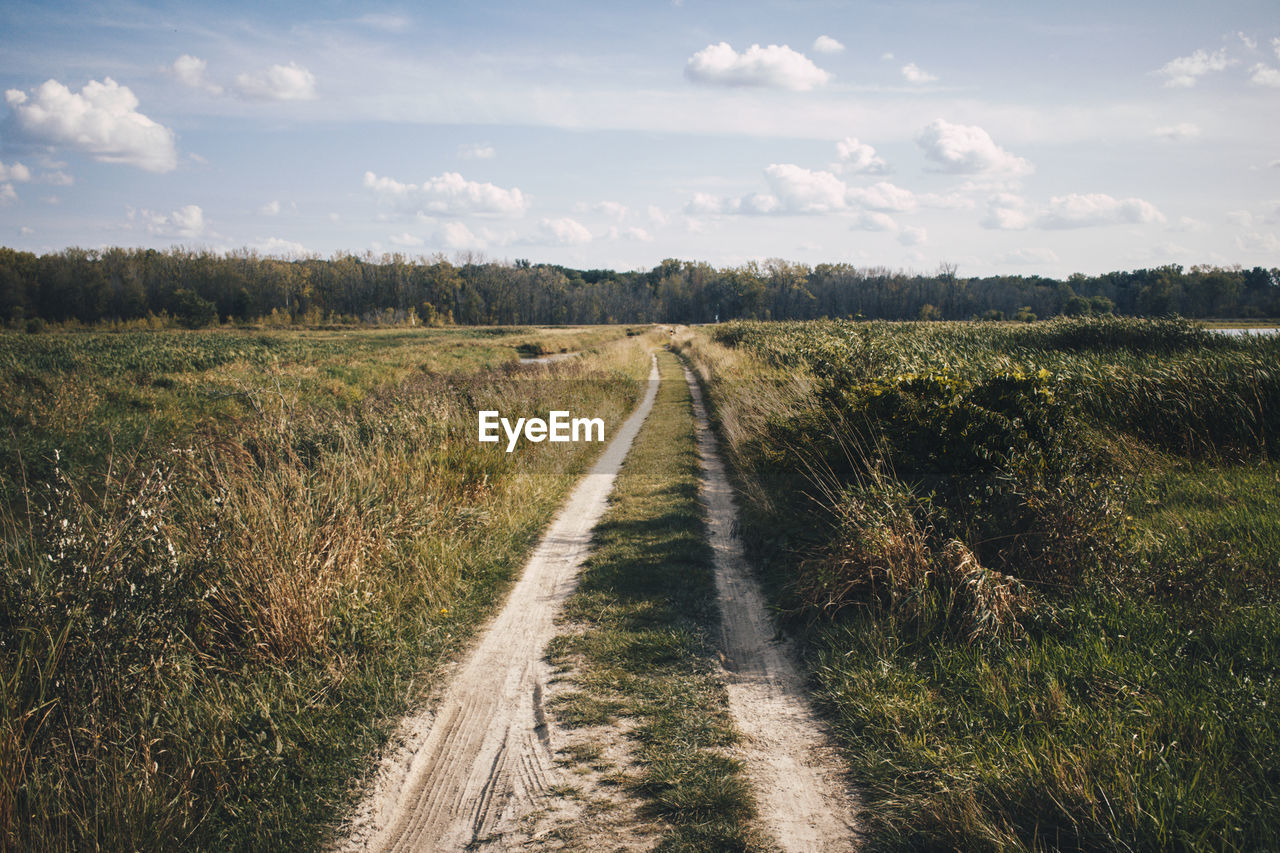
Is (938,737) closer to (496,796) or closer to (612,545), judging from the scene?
(496,796)

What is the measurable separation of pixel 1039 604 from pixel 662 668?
118 inches

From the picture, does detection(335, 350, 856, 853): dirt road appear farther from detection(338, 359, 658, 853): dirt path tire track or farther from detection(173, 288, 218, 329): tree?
detection(173, 288, 218, 329): tree

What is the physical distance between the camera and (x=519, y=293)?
125 m

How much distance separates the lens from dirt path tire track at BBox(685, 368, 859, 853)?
10.5 ft

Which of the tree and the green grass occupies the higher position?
the tree

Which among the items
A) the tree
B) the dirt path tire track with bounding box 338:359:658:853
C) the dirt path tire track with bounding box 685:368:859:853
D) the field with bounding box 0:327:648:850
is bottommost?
the dirt path tire track with bounding box 338:359:658:853

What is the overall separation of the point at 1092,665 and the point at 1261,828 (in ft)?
4.41

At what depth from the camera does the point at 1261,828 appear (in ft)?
8.70

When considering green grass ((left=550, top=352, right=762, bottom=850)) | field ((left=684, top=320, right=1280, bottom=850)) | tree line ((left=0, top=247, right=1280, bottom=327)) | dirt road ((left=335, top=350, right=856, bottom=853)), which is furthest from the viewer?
tree line ((left=0, top=247, right=1280, bottom=327))

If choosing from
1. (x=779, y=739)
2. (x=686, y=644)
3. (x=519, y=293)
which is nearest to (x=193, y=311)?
(x=519, y=293)

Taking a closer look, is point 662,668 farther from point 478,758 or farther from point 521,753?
point 478,758

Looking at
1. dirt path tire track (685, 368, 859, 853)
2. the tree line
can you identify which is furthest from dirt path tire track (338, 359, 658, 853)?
the tree line

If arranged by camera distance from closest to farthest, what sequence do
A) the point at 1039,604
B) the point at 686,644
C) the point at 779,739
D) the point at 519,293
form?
the point at 779,739 < the point at 1039,604 < the point at 686,644 < the point at 519,293

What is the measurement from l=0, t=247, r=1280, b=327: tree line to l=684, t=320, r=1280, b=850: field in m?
64.3
